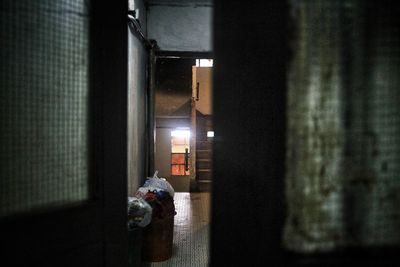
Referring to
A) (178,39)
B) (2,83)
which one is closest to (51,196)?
(2,83)

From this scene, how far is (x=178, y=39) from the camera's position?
8.51m

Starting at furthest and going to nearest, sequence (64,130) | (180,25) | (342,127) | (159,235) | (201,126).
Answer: (201,126) < (180,25) < (159,235) < (64,130) < (342,127)

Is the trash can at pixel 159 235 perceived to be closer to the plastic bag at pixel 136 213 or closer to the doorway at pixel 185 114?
the plastic bag at pixel 136 213

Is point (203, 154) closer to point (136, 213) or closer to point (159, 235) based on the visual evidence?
point (159, 235)

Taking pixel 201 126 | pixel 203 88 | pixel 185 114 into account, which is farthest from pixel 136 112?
pixel 201 126

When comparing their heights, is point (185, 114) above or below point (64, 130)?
above

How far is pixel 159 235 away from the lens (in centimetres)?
582

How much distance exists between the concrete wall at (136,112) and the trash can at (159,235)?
31.4 inches

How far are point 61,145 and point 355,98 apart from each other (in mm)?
2396

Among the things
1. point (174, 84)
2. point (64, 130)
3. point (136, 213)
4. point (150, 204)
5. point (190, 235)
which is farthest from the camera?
point (174, 84)

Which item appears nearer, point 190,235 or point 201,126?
point 190,235

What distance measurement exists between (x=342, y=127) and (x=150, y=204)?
3.92 metres

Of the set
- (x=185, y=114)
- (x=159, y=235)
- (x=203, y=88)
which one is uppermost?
(x=203, y=88)

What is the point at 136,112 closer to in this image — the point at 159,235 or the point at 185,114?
the point at 159,235
